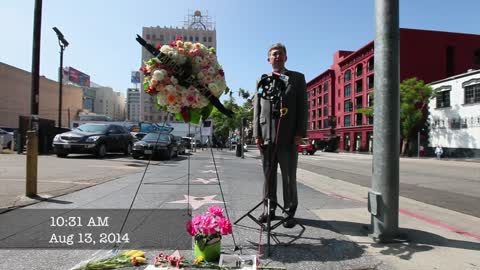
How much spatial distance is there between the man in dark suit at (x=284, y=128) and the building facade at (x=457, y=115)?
125 feet

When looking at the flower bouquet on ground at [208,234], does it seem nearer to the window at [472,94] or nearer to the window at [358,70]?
the window at [472,94]

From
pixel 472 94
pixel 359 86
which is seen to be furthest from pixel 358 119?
pixel 472 94

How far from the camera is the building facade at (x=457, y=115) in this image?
36.1 metres

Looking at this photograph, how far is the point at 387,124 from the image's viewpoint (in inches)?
157

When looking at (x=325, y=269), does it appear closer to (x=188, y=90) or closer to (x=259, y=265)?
(x=259, y=265)

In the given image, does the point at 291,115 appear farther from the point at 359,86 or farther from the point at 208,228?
the point at 359,86

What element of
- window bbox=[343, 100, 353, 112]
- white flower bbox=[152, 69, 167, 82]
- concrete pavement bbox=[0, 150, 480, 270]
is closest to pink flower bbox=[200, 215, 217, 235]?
concrete pavement bbox=[0, 150, 480, 270]

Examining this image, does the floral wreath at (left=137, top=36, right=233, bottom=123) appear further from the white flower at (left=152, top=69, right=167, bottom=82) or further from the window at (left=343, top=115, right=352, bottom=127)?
the window at (left=343, top=115, right=352, bottom=127)

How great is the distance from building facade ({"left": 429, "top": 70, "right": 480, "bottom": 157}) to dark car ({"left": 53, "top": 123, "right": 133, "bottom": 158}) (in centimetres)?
3440

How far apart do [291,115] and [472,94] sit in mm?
40066

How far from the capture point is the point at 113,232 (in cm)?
417

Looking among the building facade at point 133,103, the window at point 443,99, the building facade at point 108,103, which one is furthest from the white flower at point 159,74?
the building facade at point 133,103

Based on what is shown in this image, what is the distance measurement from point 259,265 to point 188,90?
182 cm

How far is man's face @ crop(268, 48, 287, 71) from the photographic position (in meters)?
4.32
